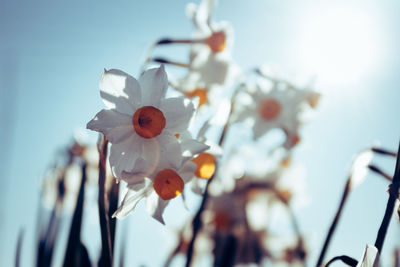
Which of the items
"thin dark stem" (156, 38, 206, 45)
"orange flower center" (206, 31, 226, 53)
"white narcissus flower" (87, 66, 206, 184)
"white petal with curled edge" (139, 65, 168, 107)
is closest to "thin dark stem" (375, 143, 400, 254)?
"white narcissus flower" (87, 66, 206, 184)

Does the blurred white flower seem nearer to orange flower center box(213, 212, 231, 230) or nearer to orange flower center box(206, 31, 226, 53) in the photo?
orange flower center box(206, 31, 226, 53)

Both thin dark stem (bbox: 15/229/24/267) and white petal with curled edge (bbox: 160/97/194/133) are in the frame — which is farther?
thin dark stem (bbox: 15/229/24/267)

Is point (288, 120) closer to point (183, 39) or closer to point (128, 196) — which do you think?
point (183, 39)

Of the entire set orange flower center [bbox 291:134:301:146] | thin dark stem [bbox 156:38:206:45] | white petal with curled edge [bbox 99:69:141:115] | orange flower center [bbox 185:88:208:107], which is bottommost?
orange flower center [bbox 291:134:301:146]

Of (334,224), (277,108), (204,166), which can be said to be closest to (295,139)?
(277,108)

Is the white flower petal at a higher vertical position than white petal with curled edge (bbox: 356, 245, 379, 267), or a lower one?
higher

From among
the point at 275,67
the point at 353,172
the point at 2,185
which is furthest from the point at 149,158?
the point at 275,67

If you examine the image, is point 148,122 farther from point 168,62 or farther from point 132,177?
point 168,62
